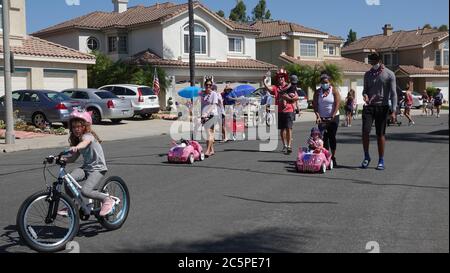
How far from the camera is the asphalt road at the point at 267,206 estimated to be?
527 cm

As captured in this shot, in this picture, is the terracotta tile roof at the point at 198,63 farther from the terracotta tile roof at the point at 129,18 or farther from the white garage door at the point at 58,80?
the white garage door at the point at 58,80

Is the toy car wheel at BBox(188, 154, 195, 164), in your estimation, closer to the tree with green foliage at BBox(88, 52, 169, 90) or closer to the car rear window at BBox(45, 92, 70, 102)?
the car rear window at BBox(45, 92, 70, 102)

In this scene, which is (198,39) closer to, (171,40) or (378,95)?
(171,40)

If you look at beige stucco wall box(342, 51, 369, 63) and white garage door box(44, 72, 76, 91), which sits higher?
beige stucco wall box(342, 51, 369, 63)

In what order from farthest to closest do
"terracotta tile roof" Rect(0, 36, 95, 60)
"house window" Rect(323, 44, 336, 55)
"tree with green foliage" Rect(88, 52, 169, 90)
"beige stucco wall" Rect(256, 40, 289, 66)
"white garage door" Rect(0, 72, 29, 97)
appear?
"house window" Rect(323, 44, 336, 55), "beige stucco wall" Rect(256, 40, 289, 66), "tree with green foliage" Rect(88, 52, 169, 90), "terracotta tile roof" Rect(0, 36, 95, 60), "white garage door" Rect(0, 72, 29, 97)

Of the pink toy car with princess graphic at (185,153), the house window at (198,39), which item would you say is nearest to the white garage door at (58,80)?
the house window at (198,39)

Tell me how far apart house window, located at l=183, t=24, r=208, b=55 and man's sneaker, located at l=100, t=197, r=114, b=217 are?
1220 inches

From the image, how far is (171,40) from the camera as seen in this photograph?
3584 cm

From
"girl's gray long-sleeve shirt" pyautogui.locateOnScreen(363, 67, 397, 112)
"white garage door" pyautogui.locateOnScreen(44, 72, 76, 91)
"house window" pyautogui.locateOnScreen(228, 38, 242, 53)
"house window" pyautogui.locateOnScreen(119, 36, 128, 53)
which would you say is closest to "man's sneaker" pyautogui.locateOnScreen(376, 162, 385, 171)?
"girl's gray long-sleeve shirt" pyautogui.locateOnScreen(363, 67, 397, 112)

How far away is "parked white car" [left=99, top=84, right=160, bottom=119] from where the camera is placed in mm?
26016

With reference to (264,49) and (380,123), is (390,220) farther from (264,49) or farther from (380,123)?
(264,49)

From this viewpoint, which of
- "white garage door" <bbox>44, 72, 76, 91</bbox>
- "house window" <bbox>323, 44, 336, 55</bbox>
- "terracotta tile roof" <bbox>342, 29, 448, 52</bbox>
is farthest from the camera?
"terracotta tile roof" <bbox>342, 29, 448, 52</bbox>

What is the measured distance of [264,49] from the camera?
157 feet
